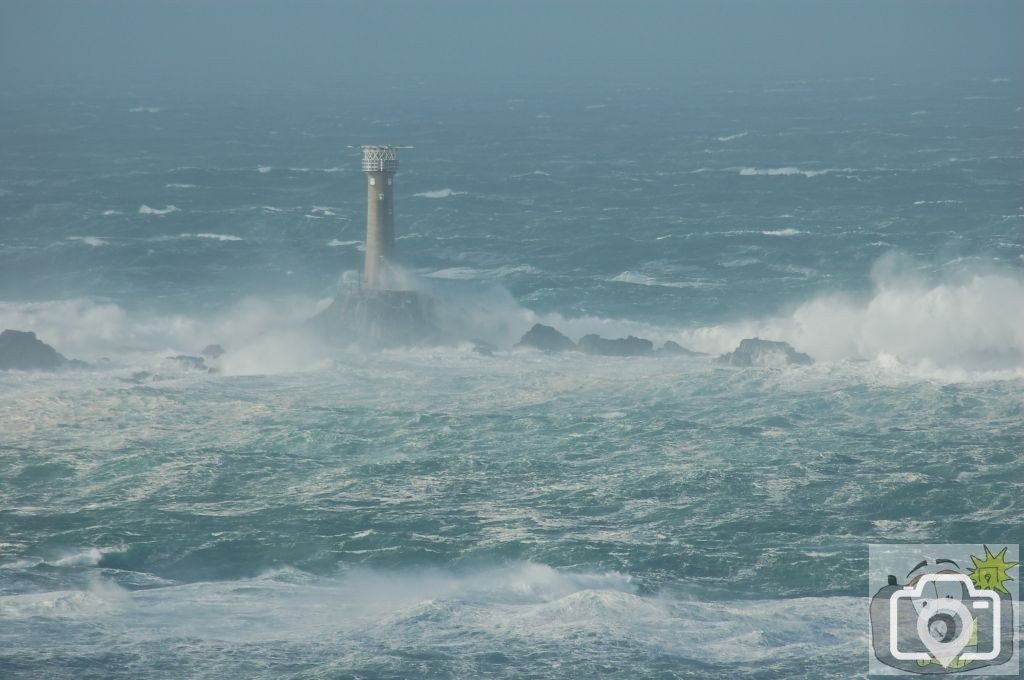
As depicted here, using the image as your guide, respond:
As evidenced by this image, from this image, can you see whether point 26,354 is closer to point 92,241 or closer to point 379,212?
point 379,212

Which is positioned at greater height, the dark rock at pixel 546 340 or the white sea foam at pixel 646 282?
the white sea foam at pixel 646 282

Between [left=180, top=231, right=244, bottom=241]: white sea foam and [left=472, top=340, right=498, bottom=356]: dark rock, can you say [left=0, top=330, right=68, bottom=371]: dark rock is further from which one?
[left=180, top=231, right=244, bottom=241]: white sea foam

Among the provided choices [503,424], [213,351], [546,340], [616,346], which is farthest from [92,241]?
[503,424]

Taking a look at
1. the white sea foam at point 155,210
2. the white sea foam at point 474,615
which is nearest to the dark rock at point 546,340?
the white sea foam at point 474,615

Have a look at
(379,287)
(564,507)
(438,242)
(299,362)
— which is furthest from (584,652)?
(438,242)

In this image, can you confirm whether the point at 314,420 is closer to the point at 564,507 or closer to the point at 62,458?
Result: the point at 62,458

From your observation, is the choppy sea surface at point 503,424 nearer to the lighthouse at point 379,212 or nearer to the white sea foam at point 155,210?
the white sea foam at point 155,210
